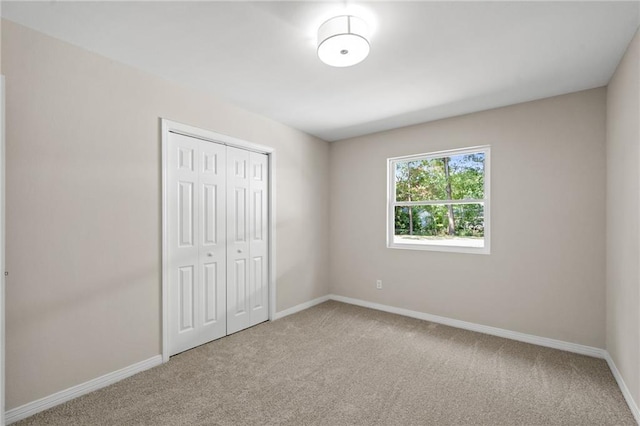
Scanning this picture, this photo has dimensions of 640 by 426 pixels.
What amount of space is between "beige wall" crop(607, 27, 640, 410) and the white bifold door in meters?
3.33

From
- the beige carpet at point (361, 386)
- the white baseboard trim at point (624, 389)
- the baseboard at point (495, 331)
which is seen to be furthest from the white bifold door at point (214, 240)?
the white baseboard trim at point (624, 389)

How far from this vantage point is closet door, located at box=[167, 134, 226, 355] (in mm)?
2855

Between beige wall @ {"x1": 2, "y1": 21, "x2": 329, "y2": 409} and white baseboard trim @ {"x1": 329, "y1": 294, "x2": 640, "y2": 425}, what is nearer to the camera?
beige wall @ {"x1": 2, "y1": 21, "x2": 329, "y2": 409}

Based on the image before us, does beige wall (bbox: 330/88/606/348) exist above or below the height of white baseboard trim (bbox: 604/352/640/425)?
above

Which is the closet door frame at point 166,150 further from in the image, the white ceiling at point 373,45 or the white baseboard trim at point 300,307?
the white baseboard trim at point 300,307

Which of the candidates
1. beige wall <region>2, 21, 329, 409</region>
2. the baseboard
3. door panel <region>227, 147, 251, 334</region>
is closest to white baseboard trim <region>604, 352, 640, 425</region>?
the baseboard

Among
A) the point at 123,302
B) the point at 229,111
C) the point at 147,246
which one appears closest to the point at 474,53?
the point at 229,111

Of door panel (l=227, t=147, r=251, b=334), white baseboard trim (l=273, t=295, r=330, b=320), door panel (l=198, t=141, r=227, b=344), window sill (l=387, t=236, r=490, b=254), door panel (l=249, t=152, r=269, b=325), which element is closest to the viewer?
door panel (l=198, t=141, r=227, b=344)

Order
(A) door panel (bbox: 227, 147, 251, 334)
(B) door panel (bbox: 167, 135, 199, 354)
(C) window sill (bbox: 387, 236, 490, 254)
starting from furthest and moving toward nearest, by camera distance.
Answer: (C) window sill (bbox: 387, 236, 490, 254), (A) door panel (bbox: 227, 147, 251, 334), (B) door panel (bbox: 167, 135, 199, 354)

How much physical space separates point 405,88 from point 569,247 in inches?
87.2

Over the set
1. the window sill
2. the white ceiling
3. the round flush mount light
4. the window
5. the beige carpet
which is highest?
the white ceiling

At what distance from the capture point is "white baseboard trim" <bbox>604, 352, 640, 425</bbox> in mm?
1967

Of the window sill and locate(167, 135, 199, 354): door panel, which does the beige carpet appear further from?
the window sill

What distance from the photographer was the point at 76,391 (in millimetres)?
2182
